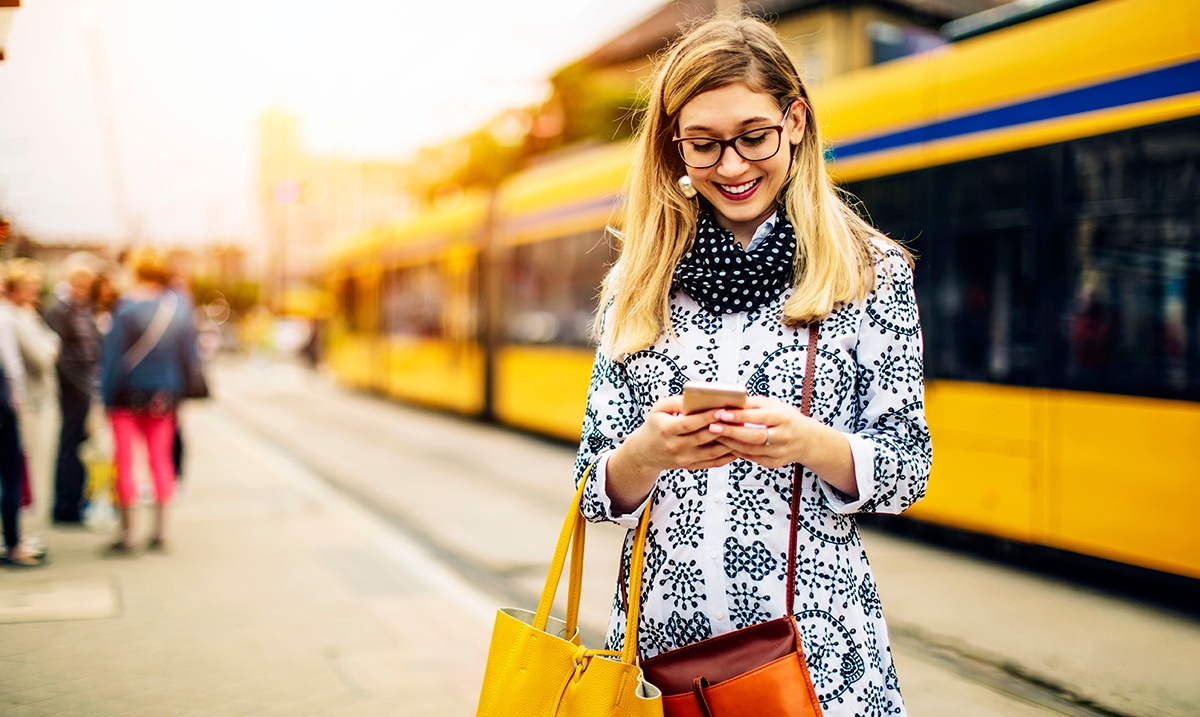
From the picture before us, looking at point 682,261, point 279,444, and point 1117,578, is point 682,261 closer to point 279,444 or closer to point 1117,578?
point 1117,578

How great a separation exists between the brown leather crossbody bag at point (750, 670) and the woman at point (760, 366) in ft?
0.06

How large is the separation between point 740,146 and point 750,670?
0.78 m

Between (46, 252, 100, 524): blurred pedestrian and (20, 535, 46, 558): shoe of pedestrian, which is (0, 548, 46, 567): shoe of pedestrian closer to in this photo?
(20, 535, 46, 558): shoe of pedestrian

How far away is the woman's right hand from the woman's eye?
433 millimetres

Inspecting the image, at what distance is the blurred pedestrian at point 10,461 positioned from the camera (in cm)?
560

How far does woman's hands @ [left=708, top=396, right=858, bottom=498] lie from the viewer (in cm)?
133

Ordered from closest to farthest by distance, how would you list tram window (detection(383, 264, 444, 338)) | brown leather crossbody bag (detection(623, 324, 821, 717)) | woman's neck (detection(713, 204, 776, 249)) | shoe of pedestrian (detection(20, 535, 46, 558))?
brown leather crossbody bag (detection(623, 324, 821, 717))
woman's neck (detection(713, 204, 776, 249))
shoe of pedestrian (detection(20, 535, 46, 558))
tram window (detection(383, 264, 444, 338))

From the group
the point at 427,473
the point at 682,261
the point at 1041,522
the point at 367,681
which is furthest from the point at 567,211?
the point at 682,261

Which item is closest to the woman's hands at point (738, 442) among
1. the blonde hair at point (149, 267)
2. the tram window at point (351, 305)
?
the blonde hair at point (149, 267)

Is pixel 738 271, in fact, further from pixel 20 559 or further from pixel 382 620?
pixel 20 559

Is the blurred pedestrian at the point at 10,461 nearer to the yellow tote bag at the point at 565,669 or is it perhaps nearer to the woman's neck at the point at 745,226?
the yellow tote bag at the point at 565,669

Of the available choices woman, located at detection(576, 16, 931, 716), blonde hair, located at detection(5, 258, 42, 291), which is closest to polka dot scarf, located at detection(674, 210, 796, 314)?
woman, located at detection(576, 16, 931, 716)

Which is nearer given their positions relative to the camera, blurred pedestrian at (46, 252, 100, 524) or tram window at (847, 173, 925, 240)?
tram window at (847, 173, 925, 240)

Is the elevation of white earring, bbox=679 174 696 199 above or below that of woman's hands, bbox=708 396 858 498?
above
